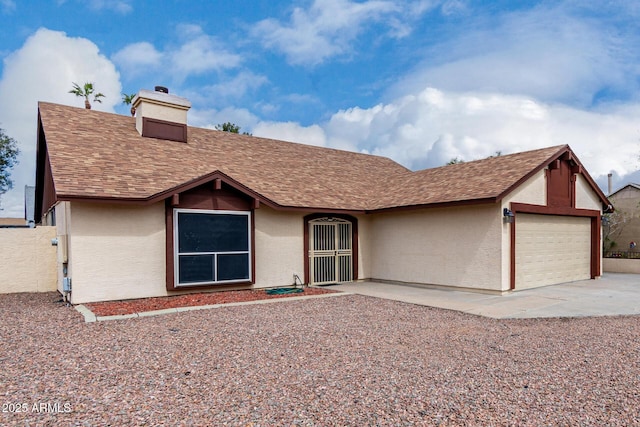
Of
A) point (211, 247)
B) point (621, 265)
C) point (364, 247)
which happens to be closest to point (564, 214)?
point (621, 265)

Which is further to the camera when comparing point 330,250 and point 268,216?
point 330,250

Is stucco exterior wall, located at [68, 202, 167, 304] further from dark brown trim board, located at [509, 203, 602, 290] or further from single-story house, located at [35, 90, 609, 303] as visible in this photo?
dark brown trim board, located at [509, 203, 602, 290]

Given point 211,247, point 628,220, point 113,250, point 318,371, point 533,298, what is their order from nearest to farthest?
1. point 318,371
2. point 113,250
3. point 533,298
4. point 211,247
5. point 628,220

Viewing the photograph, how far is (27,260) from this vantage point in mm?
12188

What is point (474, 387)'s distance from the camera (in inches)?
177

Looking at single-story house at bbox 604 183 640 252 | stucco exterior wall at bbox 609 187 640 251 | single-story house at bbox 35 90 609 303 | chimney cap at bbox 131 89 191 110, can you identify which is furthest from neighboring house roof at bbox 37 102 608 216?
stucco exterior wall at bbox 609 187 640 251

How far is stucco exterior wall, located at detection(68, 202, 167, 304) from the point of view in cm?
970

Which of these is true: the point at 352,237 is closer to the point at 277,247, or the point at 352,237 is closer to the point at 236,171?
the point at 277,247

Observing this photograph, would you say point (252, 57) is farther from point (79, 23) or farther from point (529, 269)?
point (529, 269)

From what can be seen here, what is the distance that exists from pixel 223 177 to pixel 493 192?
7359 millimetres

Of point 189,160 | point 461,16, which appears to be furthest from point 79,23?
point 461,16

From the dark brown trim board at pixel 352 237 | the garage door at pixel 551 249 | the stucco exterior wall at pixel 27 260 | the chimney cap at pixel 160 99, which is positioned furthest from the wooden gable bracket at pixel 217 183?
the garage door at pixel 551 249

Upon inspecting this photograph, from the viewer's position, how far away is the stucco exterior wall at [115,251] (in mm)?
9703

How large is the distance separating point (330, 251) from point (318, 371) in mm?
9192
